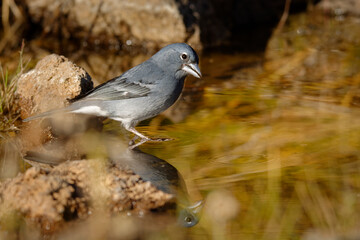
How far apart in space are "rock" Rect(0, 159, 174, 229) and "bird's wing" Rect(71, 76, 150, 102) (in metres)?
1.11

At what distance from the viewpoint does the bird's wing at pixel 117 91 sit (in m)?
5.23

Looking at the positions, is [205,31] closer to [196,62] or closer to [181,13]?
[181,13]

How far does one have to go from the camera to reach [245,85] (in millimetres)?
6848

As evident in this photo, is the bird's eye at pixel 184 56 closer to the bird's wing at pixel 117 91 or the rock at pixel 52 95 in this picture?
the bird's wing at pixel 117 91

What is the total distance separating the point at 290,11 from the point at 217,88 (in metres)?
4.44

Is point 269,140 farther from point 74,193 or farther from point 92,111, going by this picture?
point 74,193

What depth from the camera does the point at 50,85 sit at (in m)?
5.53

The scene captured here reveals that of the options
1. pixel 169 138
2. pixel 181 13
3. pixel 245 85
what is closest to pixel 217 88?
pixel 245 85

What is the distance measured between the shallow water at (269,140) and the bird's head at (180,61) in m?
0.55

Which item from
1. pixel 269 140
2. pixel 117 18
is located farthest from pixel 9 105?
pixel 117 18

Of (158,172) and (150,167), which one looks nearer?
(158,172)

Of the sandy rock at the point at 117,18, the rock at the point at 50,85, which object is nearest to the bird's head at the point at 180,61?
the rock at the point at 50,85

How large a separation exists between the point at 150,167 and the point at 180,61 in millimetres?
1207

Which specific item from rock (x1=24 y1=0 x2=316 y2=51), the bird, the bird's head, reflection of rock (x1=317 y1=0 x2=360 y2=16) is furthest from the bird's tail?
reflection of rock (x1=317 y1=0 x2=360 y2=16)
